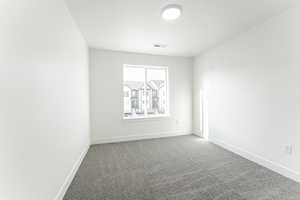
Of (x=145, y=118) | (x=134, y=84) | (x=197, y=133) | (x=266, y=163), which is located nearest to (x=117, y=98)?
(x=134, y=84)

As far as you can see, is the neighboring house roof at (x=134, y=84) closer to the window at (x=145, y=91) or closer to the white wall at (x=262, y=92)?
the window at (x=145, y=91)

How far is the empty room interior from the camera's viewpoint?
1.13m

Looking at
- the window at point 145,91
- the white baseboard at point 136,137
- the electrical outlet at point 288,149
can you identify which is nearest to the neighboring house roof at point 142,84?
the window at point 145,91

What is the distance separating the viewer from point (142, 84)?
4.45 meters

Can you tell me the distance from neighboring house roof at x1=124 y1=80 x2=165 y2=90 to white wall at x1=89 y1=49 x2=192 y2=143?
30 cm

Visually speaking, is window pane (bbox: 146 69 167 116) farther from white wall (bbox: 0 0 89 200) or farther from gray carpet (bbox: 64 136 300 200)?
white wall (bbox: 0 0 89 200)

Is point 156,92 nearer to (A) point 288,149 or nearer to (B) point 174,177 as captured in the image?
(B) point 174,177

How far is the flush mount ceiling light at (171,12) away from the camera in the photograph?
2.10 metres

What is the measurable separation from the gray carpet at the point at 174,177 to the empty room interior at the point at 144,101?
0.02 metres

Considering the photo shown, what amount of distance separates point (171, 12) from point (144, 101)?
2717 millimetres

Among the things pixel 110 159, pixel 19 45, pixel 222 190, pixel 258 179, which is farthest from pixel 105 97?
pixel 258 179

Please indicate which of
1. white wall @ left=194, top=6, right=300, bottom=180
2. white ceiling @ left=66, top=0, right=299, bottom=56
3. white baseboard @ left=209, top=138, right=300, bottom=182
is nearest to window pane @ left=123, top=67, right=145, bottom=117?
white ceiling @ left=66, top=0, right=299, bottom=56

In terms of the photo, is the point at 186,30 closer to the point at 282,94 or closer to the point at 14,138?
the point at 282,94

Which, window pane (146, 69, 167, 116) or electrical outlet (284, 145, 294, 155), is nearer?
electrical outlet (284, 145, 294, 155)
